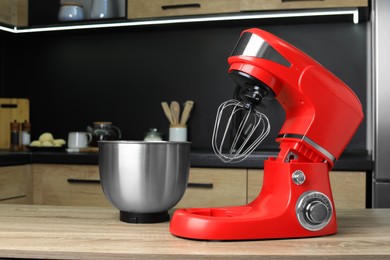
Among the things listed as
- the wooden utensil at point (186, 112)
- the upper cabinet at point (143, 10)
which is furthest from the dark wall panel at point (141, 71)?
the upper cabinet at point (143, 10)

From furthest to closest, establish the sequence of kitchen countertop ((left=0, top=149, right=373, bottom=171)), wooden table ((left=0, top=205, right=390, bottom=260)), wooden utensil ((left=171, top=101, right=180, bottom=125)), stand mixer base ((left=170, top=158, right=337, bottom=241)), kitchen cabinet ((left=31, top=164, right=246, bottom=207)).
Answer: wooden utensil ((left=171, top=101, right=180, bottom=125)), kitchen cabinet ((left=31, top=164, right=246, bottom=207)), kitchen countertop ((left=0, top=149, right=373, bottom=171)), stand mixer base ((left=170, top=158, right=337, bottom=241)), wooden table ((left=0, top=205, right=390, bottom=260))

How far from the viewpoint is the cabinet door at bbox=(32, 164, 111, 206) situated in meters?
2.70

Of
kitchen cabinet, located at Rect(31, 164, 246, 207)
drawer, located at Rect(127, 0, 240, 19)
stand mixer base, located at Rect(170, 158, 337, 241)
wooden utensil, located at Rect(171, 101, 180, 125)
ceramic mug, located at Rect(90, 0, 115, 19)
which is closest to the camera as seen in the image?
stand mixer base, located at Rect(170, 158, 337, 241)

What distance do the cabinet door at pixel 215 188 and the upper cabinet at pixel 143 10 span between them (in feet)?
2.62

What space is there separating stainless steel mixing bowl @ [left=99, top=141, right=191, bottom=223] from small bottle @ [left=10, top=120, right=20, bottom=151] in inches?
82.6

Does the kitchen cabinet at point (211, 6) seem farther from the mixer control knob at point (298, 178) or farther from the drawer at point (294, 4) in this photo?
the mixer control knob at point (298, 178)

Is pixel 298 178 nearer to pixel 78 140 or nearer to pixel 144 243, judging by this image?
pixel 144 243

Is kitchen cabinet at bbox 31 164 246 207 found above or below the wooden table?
below

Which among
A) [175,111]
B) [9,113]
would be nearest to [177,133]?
[175,111]

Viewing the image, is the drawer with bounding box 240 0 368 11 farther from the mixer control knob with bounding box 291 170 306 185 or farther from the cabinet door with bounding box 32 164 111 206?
the mixer control knob with bounding box 291 170 306 185

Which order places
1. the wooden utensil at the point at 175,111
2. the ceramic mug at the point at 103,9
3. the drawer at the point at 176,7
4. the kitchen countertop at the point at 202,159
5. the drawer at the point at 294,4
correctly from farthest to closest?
1. the wooden utensil at the point at 175,111
2. the ceramic mug at the point at 103,9
3. the drawer at the point at 176,7
4. the drawer at the point at 294,4
5. the kitchen countertop at the point at 202,159

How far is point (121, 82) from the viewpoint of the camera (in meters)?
3.33

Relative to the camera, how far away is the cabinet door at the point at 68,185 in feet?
8.86

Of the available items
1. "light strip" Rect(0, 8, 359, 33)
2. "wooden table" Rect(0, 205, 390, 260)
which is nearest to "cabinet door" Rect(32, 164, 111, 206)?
"light strip" Rect(0, 8, 359, 33)
